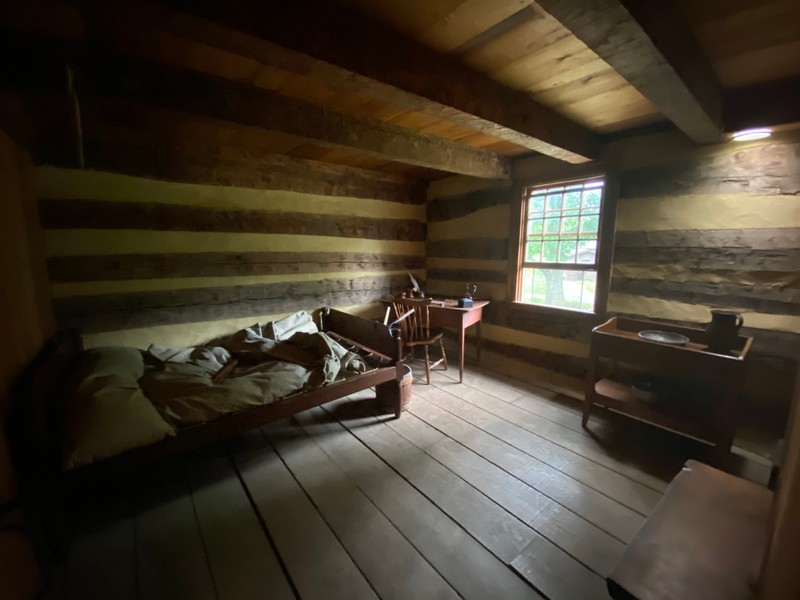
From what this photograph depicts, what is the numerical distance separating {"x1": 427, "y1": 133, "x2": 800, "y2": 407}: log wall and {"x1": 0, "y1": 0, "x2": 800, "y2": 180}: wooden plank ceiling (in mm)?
282

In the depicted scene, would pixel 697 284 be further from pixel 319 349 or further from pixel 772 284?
pixel 319 349

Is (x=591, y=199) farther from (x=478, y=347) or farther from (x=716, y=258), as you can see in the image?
(x=478, y=347)

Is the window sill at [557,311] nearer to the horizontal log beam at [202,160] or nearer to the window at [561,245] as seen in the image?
the window at [561,245]

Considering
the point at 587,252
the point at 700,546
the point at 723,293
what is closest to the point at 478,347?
the point at 587,252

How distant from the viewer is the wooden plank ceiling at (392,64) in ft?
4.09

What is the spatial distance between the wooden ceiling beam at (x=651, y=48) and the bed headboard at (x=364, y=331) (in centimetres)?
203

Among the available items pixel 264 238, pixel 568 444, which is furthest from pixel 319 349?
pixel 568 444

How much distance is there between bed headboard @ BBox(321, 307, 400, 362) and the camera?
268 cm

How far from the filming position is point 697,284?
251 centimetres

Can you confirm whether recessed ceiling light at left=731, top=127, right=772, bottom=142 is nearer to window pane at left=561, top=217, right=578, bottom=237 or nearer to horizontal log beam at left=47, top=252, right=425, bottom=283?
window pane at left=561, top=217, right=578, bottom=237

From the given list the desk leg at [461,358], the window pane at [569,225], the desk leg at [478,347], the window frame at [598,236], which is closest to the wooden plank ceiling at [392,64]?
the window frame at [598,236]

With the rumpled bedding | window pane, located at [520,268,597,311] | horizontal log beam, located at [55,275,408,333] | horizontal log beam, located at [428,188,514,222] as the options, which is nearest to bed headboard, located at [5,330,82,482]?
the rumpled bedding

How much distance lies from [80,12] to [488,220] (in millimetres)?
3429

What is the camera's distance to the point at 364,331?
3043 millimetres
